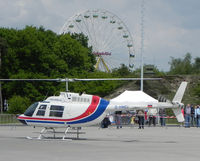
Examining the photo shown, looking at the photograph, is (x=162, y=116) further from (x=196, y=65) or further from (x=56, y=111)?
(x=196, y=65)

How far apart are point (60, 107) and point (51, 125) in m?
1.09

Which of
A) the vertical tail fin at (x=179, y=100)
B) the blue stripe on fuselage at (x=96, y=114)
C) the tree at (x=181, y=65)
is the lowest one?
the blue stripe on fuselage at (x=96, y=114)

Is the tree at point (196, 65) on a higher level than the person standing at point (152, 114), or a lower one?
higher

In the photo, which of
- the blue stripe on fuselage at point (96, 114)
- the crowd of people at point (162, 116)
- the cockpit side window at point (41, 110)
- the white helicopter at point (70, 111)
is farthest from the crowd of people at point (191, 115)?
the cockpit side window at point (41, 110)

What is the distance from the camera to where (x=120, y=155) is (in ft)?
59.7

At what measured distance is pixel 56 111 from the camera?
27156 mm

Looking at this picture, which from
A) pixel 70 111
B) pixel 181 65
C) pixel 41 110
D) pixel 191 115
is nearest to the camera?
pixel 70 111

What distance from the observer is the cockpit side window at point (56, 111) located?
27.1 m

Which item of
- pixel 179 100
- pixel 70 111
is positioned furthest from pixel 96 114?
pixel 179 100

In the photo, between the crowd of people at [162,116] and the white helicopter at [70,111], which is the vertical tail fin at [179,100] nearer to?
the white helicopter at [70,111]

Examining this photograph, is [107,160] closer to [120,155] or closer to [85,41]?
[120,155]

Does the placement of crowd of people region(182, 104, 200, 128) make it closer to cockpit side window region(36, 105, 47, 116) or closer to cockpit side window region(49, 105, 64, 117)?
cockpit side window region(49, 105, 64, 117)

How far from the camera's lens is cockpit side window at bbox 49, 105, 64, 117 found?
88.9 ft

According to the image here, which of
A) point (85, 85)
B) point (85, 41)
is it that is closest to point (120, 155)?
point (85, 85)
